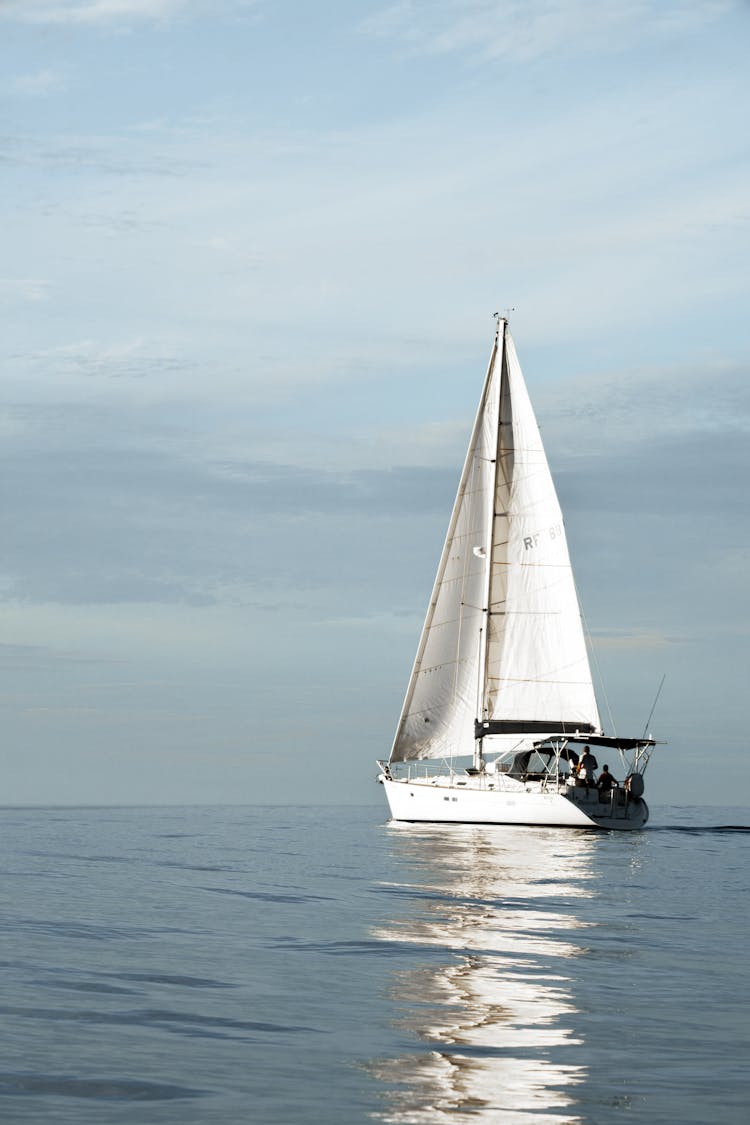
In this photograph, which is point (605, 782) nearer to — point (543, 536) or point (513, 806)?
point (513, 806)

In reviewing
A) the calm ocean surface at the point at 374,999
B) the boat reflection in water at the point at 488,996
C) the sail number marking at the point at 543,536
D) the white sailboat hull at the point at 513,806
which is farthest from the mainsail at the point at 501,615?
the calm ocean surface at the point at 374,999

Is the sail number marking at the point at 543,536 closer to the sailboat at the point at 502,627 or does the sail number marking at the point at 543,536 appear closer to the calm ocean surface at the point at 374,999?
the sailboat at the point at 502,627

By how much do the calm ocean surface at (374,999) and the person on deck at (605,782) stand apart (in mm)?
21370

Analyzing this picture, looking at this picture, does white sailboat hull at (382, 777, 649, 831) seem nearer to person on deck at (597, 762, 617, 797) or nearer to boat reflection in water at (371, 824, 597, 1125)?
person on deck at (597, 762, 617, 797)

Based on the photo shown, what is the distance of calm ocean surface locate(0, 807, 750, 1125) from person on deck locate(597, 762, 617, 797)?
21370 millimetres

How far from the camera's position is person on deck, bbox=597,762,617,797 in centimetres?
6581

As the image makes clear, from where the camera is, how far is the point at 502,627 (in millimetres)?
70875

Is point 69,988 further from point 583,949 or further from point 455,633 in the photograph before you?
point 455,633

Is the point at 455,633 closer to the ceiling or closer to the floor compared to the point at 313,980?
closer to the ceiling

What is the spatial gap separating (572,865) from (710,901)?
1099 cm

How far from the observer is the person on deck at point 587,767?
6581cm

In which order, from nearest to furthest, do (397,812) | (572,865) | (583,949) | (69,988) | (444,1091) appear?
(444,1091)
(69,988)
(583,949)
(572,865)
(397,812)

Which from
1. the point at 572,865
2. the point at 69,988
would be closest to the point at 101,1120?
the point at 69,988

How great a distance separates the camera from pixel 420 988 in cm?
2094
